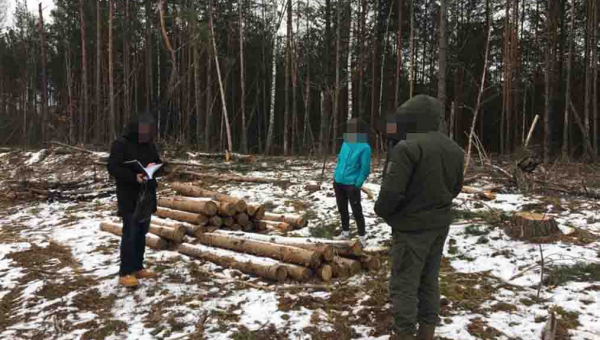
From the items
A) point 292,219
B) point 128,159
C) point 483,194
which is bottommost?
point 292,219

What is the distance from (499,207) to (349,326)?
523 centimetres

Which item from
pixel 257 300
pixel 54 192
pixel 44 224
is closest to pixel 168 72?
pixel 54 192

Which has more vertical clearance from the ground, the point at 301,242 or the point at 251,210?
the point at 251,210

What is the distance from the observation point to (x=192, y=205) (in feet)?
22.8

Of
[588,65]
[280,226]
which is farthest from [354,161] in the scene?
[588,65]

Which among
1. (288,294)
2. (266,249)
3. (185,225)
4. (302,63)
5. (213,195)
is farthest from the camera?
(302,63)

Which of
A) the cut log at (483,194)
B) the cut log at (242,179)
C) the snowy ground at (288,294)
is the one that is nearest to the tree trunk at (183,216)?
the snowy ground at (288,294)

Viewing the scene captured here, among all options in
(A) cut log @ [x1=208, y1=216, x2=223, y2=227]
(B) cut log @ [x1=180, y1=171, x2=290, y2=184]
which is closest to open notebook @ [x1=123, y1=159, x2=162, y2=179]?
(A) cut log @ [x1=208, y1=216, x2=223, y2=227]

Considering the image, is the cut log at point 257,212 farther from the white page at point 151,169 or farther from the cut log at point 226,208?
the white page at point 151,169

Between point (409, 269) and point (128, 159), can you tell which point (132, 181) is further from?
point (409, 269)

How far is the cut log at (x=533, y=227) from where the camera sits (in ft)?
20.3

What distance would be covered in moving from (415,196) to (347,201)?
11.7 ft

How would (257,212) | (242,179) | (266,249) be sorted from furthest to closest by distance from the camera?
(242,179), (257,212), (266,249)

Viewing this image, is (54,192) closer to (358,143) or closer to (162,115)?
(358,143)
